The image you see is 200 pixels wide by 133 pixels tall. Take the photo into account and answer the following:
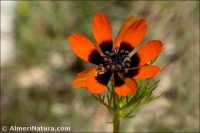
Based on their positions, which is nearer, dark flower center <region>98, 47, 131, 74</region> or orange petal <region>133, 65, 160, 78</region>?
orange petal <region>133, 65, 160, 78</region>

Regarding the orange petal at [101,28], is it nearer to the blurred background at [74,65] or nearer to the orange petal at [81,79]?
the orange petal at [81,79]

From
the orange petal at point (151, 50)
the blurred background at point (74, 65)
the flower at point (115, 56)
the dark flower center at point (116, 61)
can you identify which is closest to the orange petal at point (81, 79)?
the flower at point (115, 56)

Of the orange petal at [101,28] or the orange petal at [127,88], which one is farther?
the orange petal at [101,28]

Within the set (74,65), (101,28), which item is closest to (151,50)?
(101,28)

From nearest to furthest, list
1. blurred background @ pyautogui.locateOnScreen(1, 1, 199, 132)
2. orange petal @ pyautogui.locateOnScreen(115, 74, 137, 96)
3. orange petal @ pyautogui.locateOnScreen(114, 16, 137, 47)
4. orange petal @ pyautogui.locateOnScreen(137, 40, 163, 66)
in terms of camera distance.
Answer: orange petal @ pyautogui.locateOnScreen(115, 74, 137, 96) → orange petal @ pyautogui.locateOnScreen(137, 40, 163, 66) → orange petal @ pyautogui.locateOnScreen(114, 16, 137, 47) → blurred background @ pyautogui.locateOnScreen(1, 1, 199, 132)

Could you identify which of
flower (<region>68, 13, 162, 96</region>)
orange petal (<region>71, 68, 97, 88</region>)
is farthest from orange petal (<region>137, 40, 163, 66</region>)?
orange petal (<region>71, 68, 97, 88</region>)

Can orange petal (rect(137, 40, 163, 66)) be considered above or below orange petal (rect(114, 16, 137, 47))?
below

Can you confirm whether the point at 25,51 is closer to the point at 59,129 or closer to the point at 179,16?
the point at 59,129

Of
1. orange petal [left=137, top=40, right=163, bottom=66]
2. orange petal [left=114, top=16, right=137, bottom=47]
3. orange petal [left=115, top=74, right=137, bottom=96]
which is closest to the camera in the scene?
orange petal [left=115, top=74, right=137, bottom=96]

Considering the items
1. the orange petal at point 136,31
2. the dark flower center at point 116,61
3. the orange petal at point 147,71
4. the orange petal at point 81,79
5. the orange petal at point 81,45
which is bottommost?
the orange petal at point 81,79

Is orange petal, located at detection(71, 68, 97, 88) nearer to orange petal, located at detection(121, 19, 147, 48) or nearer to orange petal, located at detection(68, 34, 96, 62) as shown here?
orange petal, located at detection(68, 34, 96, 62)
